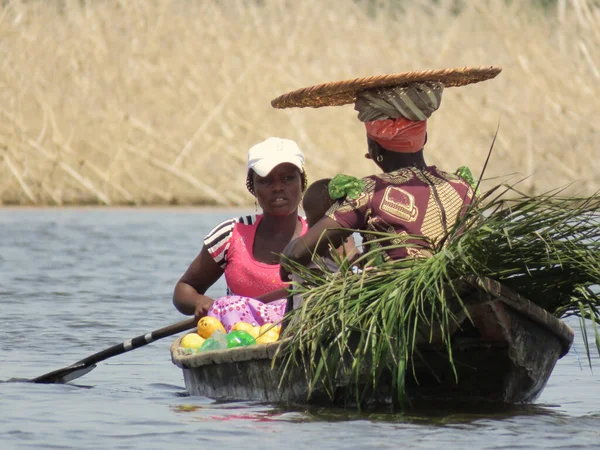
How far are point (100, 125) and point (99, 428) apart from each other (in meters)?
20.6

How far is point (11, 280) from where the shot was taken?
48.6 ft

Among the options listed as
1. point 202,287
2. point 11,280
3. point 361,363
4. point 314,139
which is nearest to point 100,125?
point 314,139

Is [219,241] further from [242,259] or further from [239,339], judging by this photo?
[239,339]

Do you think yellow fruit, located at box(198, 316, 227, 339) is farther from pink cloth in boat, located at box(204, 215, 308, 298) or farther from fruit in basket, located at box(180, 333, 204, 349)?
pink cloth in boat, located at box(204, 215, 308, 298)

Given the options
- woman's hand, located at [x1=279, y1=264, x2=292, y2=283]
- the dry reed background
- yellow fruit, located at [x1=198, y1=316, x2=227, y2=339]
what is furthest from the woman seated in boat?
the dry reed background

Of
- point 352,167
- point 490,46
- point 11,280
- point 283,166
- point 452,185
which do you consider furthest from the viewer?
point 490,46

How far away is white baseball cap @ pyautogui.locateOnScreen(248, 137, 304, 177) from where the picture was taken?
24.3ft

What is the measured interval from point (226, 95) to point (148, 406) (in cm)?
2055

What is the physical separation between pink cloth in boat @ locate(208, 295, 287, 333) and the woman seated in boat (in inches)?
33.5

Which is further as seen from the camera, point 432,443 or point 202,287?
point 202,287

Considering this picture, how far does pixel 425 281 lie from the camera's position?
6.03 meters

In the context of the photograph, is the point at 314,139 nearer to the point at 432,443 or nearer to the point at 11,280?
the point at 11,280

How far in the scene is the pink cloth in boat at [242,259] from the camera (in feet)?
24.9

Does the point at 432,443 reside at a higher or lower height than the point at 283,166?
lower
